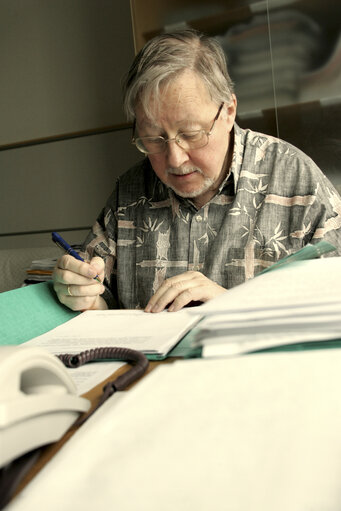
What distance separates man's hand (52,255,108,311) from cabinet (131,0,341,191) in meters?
1.24

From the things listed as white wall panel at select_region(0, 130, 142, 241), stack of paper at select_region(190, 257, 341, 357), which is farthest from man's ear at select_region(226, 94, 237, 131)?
white wall panel at select_region(0, 130, 142, 241)

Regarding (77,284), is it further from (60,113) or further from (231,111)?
(60,113)

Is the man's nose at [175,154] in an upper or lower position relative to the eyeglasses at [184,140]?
lower

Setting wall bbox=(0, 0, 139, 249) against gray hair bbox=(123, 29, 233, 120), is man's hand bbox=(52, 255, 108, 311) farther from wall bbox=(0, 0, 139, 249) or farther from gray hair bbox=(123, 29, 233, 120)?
wall bbox=(0, 0, 139, 249)

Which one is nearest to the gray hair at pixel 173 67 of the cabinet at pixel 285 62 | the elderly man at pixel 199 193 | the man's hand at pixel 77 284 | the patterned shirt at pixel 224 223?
the elderly man at pixel 199 193

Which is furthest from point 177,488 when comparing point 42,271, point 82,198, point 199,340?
point 82,198

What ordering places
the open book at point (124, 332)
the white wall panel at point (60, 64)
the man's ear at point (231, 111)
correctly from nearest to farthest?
the open book at point (124, 332) → the man's ear at point (231, 111) → the white wall panel at point (60, 64)

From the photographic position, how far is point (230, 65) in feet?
6.59

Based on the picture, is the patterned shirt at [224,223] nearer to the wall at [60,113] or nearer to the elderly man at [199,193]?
the elderly man at [199,193]

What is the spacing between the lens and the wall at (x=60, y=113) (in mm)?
2418

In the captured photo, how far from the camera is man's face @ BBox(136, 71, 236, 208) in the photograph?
1172mm

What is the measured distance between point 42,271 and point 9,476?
1.38 m

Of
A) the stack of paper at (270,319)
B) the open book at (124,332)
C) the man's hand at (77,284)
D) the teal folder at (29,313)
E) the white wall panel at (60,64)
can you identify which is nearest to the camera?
the stack of paper at (270,319)

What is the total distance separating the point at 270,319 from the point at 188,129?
31.7 inches
